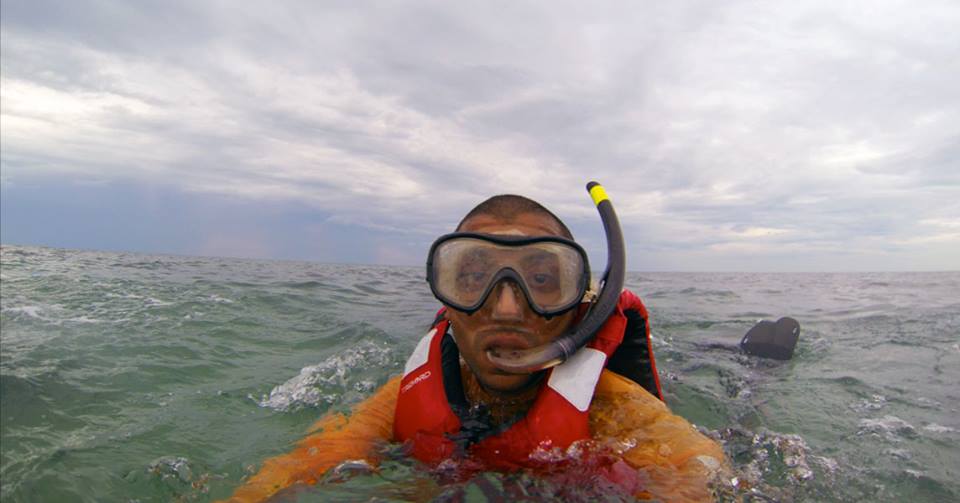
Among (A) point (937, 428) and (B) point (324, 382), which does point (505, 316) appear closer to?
(B) point (324, 382)

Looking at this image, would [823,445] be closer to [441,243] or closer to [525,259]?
[525,259]

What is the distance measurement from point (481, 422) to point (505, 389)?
0.19m

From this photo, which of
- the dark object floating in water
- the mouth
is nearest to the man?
the mouth

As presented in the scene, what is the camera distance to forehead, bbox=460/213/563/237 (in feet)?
7.73

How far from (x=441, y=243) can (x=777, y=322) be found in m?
4.93

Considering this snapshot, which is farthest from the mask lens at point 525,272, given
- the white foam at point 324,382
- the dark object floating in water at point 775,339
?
the dark object floating in water at point 775,339

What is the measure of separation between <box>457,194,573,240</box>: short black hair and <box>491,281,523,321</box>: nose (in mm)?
383

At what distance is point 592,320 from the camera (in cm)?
221

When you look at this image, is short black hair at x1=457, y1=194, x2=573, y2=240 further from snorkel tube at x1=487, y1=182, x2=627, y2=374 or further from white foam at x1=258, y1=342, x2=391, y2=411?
white foam at x1=258, y1=342, x2=391, y2=411

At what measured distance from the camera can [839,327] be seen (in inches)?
315

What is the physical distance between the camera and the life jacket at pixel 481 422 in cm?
209

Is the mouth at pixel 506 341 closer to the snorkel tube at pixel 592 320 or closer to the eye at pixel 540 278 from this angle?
the snorkel tube at pixel 592 320

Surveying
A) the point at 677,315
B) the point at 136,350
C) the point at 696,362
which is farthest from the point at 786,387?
the point at 136,350

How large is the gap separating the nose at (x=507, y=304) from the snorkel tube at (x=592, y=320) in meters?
0.16
